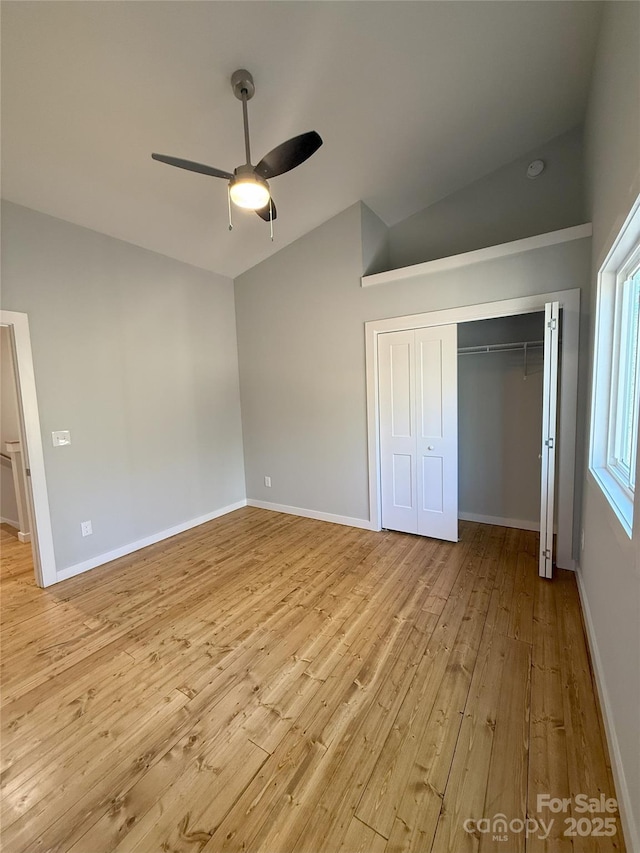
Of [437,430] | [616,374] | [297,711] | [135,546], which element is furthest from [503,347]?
[135,546]

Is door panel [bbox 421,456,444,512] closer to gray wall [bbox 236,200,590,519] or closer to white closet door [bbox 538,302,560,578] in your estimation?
gray wall [bbox 236,200,590,519]

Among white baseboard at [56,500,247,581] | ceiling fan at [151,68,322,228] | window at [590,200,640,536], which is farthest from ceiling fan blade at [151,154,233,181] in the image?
white baseboard at [56,500,247,581]

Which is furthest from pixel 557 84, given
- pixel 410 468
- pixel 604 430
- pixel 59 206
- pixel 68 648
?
pixel 68 648

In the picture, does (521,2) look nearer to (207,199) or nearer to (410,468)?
(207,199)

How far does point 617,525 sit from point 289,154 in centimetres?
236

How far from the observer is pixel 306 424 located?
4.15 meters

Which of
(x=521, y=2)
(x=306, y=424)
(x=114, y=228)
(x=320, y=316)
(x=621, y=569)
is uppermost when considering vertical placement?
(x=521, y=2)

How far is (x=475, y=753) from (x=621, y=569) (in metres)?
0.96

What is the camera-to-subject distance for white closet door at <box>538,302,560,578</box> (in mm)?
2531

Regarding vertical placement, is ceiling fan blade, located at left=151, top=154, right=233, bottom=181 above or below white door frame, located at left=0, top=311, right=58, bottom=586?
above

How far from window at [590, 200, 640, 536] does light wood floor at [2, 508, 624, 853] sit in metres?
1.00

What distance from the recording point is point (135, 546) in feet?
11.7

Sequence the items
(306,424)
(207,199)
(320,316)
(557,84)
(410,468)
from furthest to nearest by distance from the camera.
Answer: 1. (306,424)
2. (320,316)
3. (410,468)
4. (207,199)
5. (557,84)

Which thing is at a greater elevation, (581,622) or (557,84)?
(557,84)
